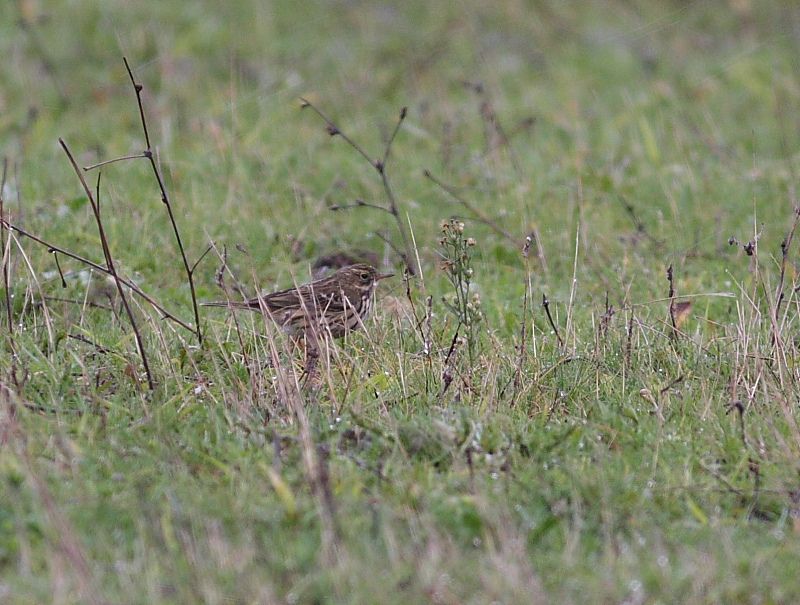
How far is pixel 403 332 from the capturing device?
655 cm

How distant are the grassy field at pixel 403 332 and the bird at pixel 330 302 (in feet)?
0.57

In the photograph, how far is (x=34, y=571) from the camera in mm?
4301

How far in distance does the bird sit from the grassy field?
174 mm

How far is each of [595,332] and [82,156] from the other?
535 centimetres

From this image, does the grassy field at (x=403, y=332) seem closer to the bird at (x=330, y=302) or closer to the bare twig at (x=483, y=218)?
the bare twig at (x=483, y=218)

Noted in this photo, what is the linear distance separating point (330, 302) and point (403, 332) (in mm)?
562

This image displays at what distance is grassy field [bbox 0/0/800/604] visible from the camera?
445 centimetres

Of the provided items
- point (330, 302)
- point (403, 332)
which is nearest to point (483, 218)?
point (330, 302)

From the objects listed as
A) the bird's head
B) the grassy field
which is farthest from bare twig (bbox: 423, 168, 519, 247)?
the bird's head

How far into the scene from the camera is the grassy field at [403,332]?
4445 mm

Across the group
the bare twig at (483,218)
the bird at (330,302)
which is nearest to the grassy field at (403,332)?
the bare twig at (483,218)

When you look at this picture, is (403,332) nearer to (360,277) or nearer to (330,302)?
(330,302)

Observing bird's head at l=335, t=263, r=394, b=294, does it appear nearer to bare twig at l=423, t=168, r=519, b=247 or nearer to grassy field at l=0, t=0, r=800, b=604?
grassy field at l=0, t=0, r=800, b=604

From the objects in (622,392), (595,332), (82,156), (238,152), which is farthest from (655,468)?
(82,156)
